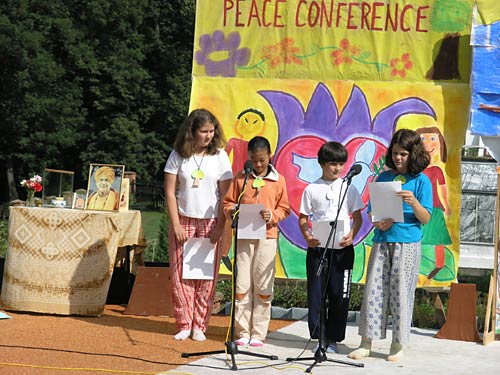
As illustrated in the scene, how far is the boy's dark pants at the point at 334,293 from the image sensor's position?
7.00 m

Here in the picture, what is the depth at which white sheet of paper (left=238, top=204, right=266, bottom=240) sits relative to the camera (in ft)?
23.0

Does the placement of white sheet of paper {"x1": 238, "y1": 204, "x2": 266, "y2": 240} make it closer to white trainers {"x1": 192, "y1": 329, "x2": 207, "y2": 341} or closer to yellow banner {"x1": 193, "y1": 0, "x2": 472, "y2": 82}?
white trainers {"x1": 192, "y1": 329, "x2": 207, "y2": 341}

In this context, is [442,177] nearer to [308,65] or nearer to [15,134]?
[308,65]

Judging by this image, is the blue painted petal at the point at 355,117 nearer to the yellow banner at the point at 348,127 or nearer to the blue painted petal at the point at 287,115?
the yellow banner at the point at 348,127

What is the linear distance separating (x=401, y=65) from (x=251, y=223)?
2503 mm

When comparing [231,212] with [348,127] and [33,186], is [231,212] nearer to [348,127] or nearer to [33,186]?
Answer: [348,127]

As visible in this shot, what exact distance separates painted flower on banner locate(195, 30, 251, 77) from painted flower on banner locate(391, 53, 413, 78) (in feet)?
4.68

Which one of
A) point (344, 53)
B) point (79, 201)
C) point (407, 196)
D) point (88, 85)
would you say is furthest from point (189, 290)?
point (88, 85)

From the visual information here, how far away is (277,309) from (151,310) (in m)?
1.21

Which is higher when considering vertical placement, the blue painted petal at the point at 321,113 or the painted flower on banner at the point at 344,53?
the painted flower on banner at the point at 344,53

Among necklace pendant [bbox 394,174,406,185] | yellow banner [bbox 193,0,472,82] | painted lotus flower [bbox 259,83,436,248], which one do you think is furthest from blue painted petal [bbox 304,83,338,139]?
necklace pendant [bbox 394,174,406,185]

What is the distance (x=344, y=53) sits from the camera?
868 centimetres

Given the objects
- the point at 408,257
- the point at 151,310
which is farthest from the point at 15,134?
the point at 408,257

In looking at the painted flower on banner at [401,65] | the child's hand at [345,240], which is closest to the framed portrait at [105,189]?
the child's hand at [345,240]
